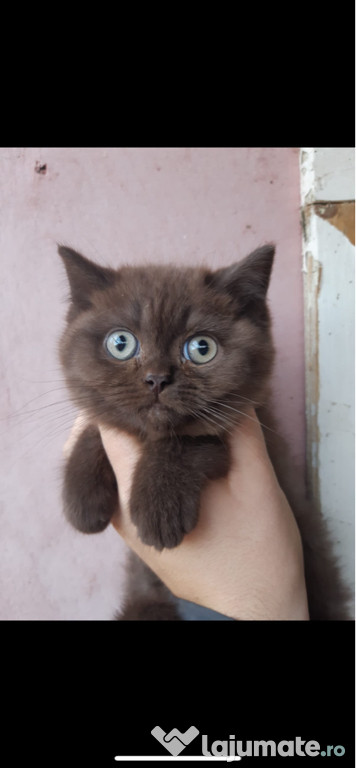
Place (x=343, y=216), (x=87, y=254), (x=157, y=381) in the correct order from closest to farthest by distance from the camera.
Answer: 1. (x=157, y=381)
2. (x=343, y=216)
3. (x=87, y=254)

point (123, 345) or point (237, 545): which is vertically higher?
point (123, 345)

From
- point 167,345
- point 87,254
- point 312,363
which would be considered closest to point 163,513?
point 167,345

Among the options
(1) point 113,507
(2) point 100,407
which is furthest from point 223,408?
(1) point 113,507

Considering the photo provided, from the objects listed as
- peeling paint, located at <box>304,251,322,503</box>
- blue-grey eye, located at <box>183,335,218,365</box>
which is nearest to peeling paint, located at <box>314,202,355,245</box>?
peeling paint, located at <box>304,251,322,503</box>

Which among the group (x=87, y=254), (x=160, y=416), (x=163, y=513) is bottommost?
(x=163, y=513)

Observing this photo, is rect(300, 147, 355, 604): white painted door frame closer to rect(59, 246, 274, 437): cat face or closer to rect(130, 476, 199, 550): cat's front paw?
rect(59, 246, 274, 437): cat face

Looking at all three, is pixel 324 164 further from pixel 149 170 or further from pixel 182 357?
pixel 182 357

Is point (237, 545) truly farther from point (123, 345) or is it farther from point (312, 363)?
point (312, 363)
